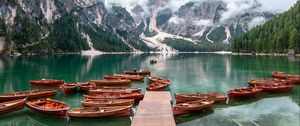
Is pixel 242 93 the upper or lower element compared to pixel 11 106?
lower

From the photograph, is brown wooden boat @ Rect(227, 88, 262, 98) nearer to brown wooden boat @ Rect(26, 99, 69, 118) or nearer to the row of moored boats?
the row of moored boats

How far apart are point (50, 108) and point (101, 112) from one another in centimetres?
740

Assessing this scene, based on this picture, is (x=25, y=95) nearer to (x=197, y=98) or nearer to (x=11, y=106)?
(x=11, y=106)

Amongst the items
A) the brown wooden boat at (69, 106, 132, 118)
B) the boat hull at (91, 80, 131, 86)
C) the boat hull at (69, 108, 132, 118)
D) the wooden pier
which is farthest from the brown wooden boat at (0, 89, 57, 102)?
the wooden pier

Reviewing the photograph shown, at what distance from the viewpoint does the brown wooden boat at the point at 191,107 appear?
4525 cm

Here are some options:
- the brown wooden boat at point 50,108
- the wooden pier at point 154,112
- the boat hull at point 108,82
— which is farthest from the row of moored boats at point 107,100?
the boat hull at point 108,82

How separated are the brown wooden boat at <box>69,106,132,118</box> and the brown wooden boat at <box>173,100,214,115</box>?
6.33m

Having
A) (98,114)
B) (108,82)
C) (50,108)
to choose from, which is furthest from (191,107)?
(108,82)

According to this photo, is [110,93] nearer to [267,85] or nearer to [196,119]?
[196,119]

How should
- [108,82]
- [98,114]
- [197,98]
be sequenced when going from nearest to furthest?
[98,114]
[197,98]
[108,82]

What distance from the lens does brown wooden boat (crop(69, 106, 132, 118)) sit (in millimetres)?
42094

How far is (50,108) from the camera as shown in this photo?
147 ft

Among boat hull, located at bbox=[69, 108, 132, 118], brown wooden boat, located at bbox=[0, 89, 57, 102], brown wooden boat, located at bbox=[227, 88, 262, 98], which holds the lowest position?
boat hull, located at bbox=[69, 108, 132, 118]

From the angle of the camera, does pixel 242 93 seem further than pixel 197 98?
Yes
